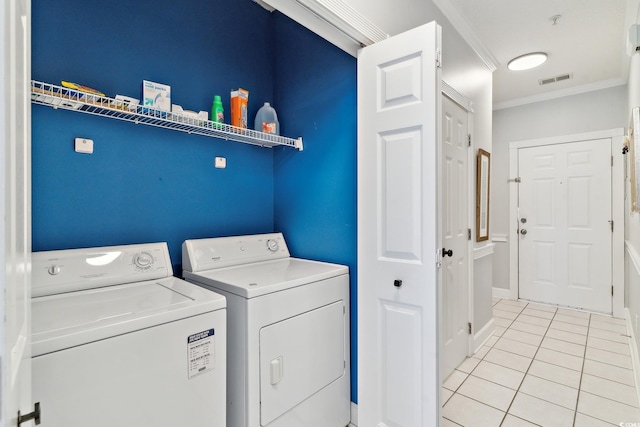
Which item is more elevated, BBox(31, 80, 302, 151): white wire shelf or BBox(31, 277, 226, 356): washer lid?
BBox(31, 80, 302, 151): white wire shelf

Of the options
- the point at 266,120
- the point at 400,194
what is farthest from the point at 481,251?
the point at 266,120

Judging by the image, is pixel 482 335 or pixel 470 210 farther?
pixel 482 335

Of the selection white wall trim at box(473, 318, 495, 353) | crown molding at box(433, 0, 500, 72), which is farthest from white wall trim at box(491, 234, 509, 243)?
crown molding at box(433, 0, 500, 72)

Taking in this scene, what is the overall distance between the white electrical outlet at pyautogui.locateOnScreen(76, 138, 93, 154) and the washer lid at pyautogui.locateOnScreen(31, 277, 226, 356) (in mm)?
684

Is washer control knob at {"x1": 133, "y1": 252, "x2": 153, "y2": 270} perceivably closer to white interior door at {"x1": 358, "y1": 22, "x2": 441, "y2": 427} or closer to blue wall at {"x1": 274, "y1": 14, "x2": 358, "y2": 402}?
blue wall at {"x1": 274, "y1": 14, "x2": 358, "y2": 402}

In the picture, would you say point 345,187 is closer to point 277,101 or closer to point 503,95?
point 277,101

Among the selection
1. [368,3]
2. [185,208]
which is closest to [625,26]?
[368,3]

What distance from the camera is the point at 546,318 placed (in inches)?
140

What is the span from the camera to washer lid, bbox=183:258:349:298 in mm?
1417

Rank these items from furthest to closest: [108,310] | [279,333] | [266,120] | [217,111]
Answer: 1. [266,120]
2. [217,111]
3. [279,333]
4. [108,310]

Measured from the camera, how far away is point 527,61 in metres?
3.06

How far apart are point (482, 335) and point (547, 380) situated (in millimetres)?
630

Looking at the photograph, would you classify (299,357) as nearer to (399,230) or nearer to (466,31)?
(399,230)

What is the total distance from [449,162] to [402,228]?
1.12 meters
